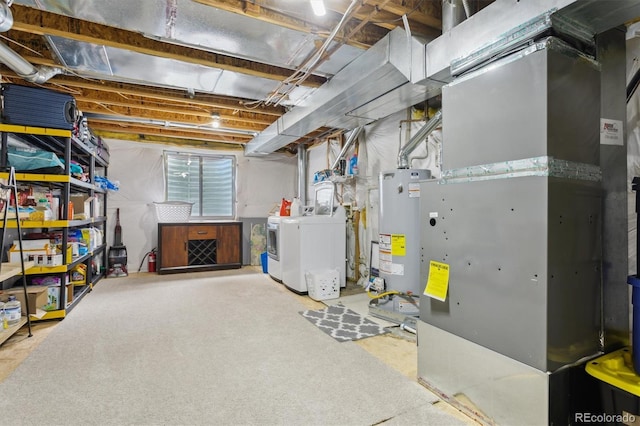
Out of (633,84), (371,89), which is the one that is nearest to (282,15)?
(371,89)

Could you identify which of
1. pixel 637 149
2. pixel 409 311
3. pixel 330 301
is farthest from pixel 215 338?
pixel 637 149

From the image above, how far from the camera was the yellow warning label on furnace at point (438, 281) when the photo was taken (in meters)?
1.89

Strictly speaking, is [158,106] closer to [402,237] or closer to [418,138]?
[418,138]

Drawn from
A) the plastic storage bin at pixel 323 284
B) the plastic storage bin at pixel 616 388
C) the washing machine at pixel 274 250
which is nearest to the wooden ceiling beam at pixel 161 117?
the washing machine at pixel 274 250

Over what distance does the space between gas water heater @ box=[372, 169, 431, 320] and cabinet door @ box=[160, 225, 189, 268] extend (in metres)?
3.72

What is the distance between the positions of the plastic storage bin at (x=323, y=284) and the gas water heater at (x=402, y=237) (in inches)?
32.0

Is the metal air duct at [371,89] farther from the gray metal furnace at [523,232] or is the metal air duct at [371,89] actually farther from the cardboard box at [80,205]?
the cardboard box at [80,205]

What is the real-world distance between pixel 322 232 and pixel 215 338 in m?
2.06

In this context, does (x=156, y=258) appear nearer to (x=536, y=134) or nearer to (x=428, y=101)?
(x=428, y=101)

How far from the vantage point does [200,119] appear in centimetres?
509

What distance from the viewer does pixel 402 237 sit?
336 cm

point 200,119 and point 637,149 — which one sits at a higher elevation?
point 200,119

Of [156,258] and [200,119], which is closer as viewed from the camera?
[200,119]

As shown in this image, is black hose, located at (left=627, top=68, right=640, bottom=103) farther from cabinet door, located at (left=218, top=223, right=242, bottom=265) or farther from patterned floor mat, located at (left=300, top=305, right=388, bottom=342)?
cabinet door, located at (left=218, top=223, right=242, bottom=265)
